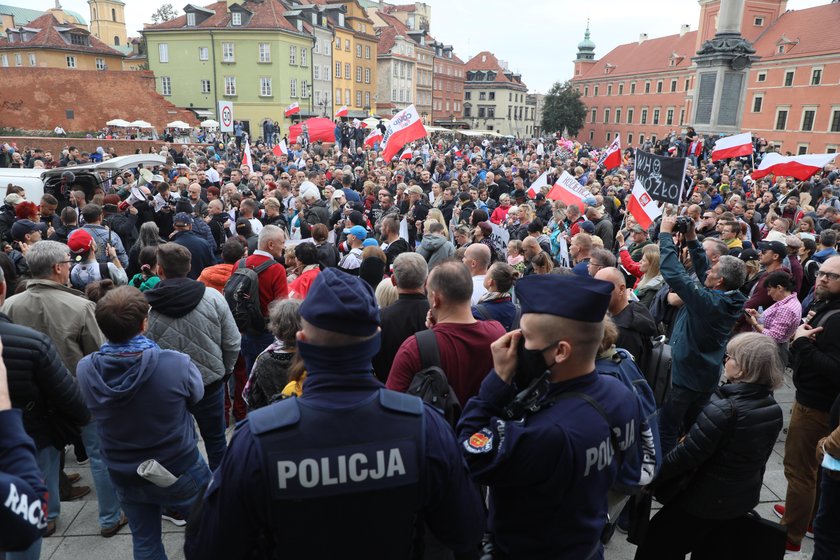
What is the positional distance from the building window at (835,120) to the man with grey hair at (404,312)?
59.3m

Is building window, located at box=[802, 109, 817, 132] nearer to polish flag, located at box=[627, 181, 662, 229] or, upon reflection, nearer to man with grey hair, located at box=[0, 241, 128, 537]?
polish flag, located at box=[627, 181, 662, 229]

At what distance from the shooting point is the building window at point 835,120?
48.7 meters

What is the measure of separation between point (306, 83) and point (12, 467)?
58.9 m

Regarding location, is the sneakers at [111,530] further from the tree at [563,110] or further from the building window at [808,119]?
the tree at [563,110]

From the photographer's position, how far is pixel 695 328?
4.28 m

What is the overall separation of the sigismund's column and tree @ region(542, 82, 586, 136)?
59.0 m

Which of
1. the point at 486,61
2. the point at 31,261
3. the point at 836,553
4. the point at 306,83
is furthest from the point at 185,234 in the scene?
the point at 486,61

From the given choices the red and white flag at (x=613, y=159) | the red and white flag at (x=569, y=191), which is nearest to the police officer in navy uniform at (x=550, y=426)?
the red and white flag at (x=569, y=191)

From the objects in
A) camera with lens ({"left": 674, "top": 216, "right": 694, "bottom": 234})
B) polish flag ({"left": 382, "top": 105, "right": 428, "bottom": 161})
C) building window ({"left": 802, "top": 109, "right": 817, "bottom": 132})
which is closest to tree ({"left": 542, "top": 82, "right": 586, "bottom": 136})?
building window ({"left": 802, "top": 109, "right": 817, "bottom": 132})

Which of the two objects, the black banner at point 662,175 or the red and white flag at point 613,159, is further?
the red and white flag at point 613,159

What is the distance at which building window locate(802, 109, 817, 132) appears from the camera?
5103cm

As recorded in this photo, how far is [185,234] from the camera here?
23.1 feet

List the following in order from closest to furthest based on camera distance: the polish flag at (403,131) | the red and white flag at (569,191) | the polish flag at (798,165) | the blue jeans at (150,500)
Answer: the blue jeans at (150,500), the red and white flag at (569,191), the polish flag at (798,165), the polish flag at (403,131)

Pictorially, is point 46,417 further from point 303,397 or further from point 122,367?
point 303,397
